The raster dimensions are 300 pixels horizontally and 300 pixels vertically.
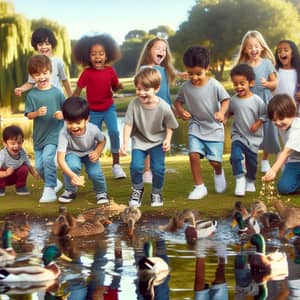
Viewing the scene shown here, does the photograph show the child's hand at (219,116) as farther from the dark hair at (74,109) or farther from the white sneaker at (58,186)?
the white sneaker at (58,186)

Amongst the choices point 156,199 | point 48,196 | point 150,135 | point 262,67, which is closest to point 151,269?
point 156,199

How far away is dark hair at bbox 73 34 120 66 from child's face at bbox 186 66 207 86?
132 cm

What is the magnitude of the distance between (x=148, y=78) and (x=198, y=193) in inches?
56.0

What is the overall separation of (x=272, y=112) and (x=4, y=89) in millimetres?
22388

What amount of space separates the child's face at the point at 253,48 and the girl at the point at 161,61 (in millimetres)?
972

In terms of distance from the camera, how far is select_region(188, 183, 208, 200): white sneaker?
9359mm

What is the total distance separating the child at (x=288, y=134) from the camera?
901cm

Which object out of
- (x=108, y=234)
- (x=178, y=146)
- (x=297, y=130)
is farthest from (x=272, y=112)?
(x=178, y=146)

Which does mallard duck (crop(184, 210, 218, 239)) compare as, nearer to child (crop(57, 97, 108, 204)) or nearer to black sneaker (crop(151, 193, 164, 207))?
black sneaker (crop(151, 193, 164, 207))

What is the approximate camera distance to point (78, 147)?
916 centimetres

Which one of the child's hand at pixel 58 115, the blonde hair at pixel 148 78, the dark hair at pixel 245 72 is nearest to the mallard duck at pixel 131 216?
the blonde hair at pixel 148 78

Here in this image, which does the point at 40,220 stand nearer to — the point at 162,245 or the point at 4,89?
the point at 162,245

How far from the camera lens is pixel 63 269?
6.60 metres

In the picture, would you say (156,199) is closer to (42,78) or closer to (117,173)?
(117,173)
